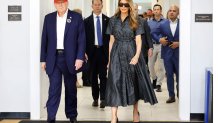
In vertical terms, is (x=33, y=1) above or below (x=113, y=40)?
above

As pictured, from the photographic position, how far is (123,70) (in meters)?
5.05

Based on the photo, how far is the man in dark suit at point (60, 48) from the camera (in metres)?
4.99

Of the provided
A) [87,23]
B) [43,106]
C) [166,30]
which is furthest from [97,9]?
[43,106]

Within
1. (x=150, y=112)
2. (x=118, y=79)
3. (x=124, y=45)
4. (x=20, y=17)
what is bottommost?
(x=150, y=112)

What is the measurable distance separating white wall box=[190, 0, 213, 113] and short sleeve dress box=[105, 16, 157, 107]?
0.79m

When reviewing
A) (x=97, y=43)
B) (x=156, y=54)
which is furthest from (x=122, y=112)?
(x=156, y=54)

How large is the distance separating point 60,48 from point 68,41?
136mm

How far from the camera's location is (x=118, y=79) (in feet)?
16.5

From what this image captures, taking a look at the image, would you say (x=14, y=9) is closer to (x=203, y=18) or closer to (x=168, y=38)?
(x=203, y=18)

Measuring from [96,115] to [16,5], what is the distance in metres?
1.85

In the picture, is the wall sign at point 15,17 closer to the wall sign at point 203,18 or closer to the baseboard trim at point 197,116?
the wall sign at point 203,18

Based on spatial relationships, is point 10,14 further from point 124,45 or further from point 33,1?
point 124,45

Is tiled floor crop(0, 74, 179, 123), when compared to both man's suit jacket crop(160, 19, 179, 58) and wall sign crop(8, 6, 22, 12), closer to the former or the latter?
man's suit jacket crop(160, 19, 179, 58)

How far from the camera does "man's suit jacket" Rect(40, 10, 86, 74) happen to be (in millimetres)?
4988
